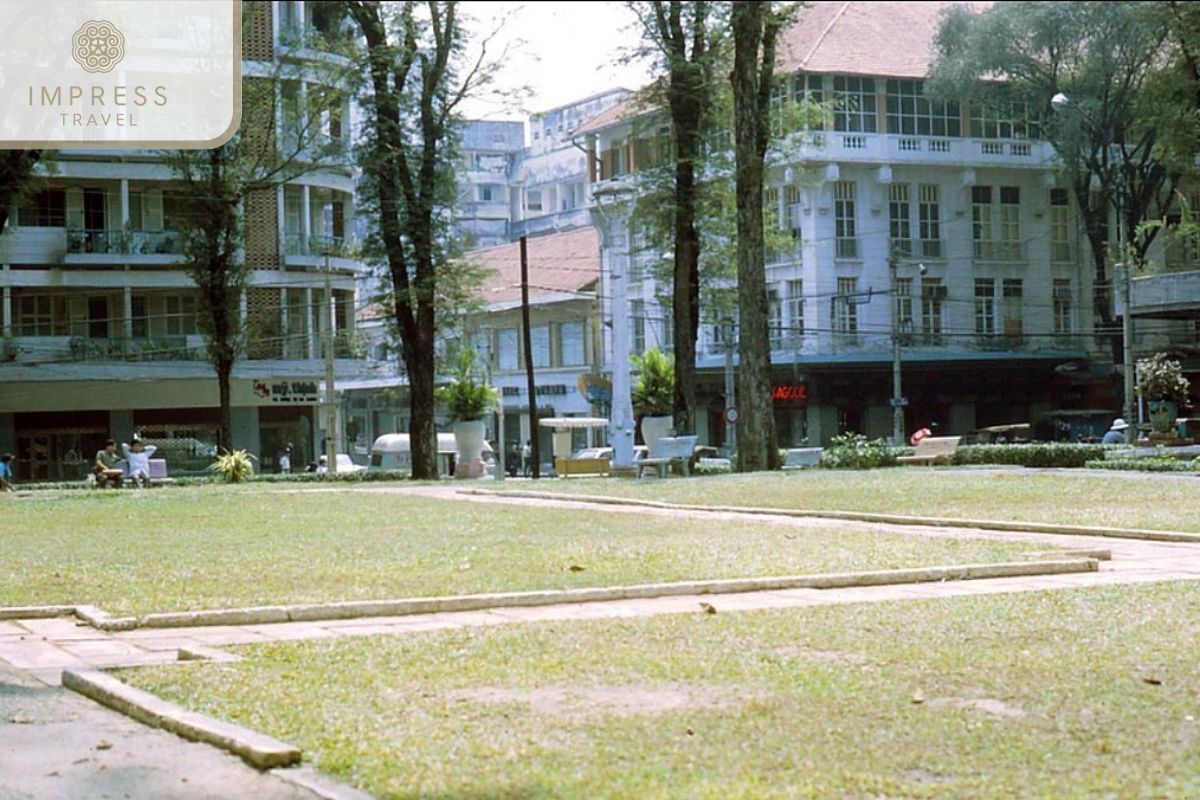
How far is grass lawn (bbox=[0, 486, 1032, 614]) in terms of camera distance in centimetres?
1268

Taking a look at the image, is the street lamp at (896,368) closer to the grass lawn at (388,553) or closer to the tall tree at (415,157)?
the tall tree at (415,157)

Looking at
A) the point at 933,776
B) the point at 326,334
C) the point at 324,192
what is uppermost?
the point at 324,192

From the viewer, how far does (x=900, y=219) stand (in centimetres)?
6400

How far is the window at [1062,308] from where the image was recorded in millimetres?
66688

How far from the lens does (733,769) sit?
20.8 feet

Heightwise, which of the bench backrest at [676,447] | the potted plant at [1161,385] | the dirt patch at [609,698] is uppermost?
the potted plant at [1161,385]

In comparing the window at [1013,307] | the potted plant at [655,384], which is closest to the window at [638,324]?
the window at [1013,307]

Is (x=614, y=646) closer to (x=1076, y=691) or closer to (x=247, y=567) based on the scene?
(x=1076, y=691)

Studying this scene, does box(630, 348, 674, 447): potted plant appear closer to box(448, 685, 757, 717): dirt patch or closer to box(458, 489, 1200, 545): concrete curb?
box(458, 489, 1200, 545): concrete curb

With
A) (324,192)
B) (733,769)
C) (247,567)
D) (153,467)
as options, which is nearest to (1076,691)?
(733,769)

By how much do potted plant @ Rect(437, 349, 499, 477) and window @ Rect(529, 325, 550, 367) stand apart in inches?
1158

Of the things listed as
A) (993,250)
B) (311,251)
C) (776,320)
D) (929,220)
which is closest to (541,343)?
(776,320)

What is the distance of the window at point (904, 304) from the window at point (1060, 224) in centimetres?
763

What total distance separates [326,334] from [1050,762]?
53557 mm
